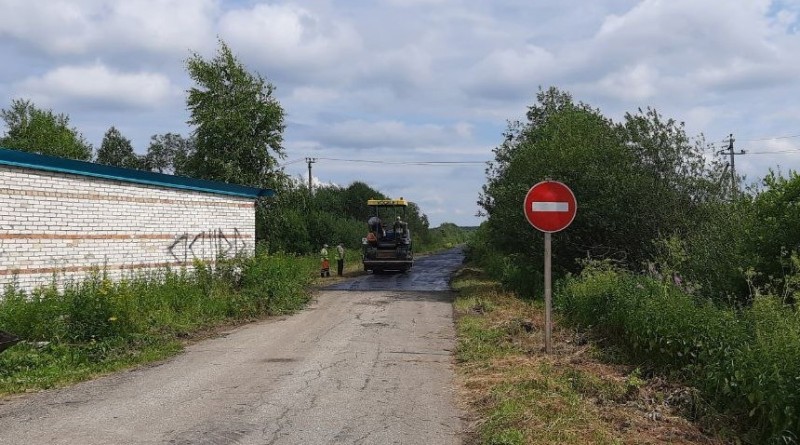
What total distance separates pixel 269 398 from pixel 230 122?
2047 cm

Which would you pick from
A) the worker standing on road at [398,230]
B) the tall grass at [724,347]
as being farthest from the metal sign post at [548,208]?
the worker standing on road at [398,230]

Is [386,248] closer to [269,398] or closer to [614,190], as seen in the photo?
[614,190]

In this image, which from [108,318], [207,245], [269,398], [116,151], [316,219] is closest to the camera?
[269,398]

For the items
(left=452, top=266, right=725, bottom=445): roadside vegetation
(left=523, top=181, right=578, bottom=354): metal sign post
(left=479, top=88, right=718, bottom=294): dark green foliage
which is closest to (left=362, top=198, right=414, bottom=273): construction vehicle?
(left=479, top=88, right=718, bottom=294): dark green foliage

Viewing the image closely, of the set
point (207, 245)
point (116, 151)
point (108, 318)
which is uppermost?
point (116, 151)

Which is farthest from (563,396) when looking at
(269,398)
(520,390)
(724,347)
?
(269,398)

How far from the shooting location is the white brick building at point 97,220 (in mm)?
10688

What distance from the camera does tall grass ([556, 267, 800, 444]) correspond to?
510 centimetres

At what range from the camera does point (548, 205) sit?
9438mm

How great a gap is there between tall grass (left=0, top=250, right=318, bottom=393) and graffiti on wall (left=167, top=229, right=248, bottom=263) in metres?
0.47

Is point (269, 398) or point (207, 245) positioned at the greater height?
point (207, 245)

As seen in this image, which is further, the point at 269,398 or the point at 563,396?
the point at 269,398

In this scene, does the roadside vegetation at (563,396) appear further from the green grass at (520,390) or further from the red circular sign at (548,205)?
the red circular sign at (548,205)

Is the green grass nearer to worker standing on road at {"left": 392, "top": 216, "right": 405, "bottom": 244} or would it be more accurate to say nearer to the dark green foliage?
the dark green foliage
